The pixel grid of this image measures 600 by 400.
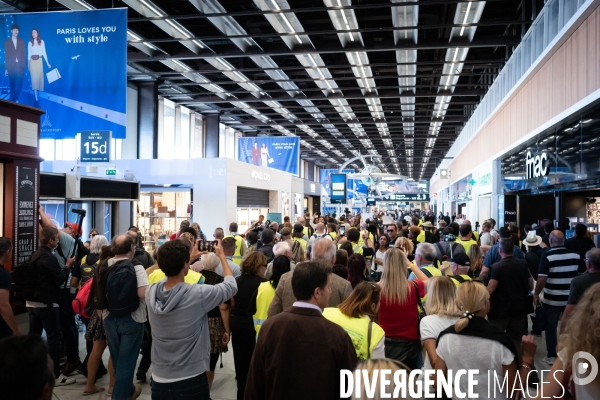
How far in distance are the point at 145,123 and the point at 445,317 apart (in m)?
18.2

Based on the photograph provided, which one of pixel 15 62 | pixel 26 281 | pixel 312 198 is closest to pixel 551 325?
pixel 26 281

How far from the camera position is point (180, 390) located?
3.29m

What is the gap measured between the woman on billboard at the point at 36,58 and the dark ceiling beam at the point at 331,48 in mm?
7430

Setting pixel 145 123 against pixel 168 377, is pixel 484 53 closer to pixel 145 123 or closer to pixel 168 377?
pixel 145 123

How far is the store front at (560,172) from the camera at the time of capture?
741 centimetres

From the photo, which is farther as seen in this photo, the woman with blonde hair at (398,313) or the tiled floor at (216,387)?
the tiled floor at (216,387)

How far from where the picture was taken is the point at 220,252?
3.62 meters

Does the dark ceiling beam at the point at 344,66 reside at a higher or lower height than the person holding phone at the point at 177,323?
higher

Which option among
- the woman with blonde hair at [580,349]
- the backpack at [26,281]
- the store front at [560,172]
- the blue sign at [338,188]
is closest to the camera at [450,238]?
the store front at [560,172]

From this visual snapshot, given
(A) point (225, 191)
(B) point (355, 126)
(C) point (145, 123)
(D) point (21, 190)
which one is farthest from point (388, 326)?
(B) point (355, 126)

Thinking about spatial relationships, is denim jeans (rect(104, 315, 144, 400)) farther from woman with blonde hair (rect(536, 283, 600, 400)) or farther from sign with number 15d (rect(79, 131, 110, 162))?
sign with number 15d (rect(79, 131, 110, 162))

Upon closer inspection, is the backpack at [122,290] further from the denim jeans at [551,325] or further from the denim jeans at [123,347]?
the denim jeans at [551,325]

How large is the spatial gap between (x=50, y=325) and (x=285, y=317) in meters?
3.98

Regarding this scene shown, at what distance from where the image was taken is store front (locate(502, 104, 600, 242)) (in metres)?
7.41
